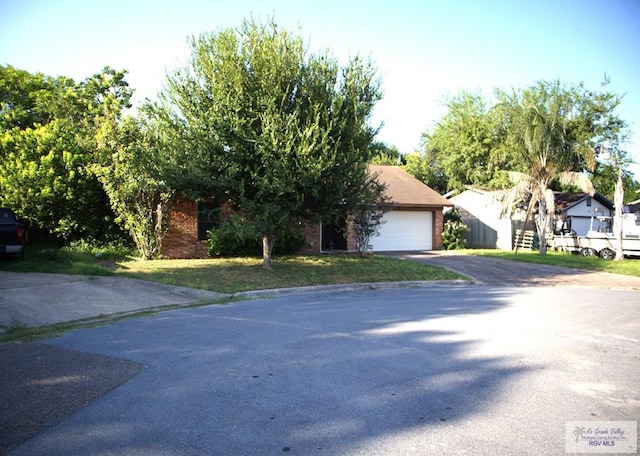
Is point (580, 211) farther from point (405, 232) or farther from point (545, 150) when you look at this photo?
point (405, 232)

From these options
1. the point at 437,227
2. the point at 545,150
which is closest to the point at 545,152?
the point at 545,150

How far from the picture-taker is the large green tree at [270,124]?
42.0ft

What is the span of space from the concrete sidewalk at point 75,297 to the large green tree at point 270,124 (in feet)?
10.0

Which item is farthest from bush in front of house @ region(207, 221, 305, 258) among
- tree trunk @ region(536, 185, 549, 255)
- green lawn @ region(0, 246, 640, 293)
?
tree trunk @ region(536, 185, 549, 255)

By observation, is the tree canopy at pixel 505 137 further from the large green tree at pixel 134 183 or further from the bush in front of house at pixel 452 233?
the large green tree at pixel 134 183

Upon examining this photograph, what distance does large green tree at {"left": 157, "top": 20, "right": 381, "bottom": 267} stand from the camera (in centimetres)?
1280

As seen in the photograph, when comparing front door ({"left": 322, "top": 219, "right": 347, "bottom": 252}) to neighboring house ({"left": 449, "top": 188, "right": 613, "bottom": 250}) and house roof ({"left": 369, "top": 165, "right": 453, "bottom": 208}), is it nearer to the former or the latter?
house roof ({"left": 369, "top": 165, "right": 453, "bottom": 208})

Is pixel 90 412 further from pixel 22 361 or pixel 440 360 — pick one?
pixel 440 360

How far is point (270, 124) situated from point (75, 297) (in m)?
6.34

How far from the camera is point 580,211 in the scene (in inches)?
1211

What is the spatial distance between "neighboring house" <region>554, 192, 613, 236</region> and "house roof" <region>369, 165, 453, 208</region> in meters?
8.90

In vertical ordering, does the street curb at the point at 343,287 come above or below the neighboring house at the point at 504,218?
below

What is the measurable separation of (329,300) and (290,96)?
6276 mm

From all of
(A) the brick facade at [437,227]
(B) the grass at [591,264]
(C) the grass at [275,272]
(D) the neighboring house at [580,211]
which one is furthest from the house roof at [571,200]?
(C) the grass at [275,272]
